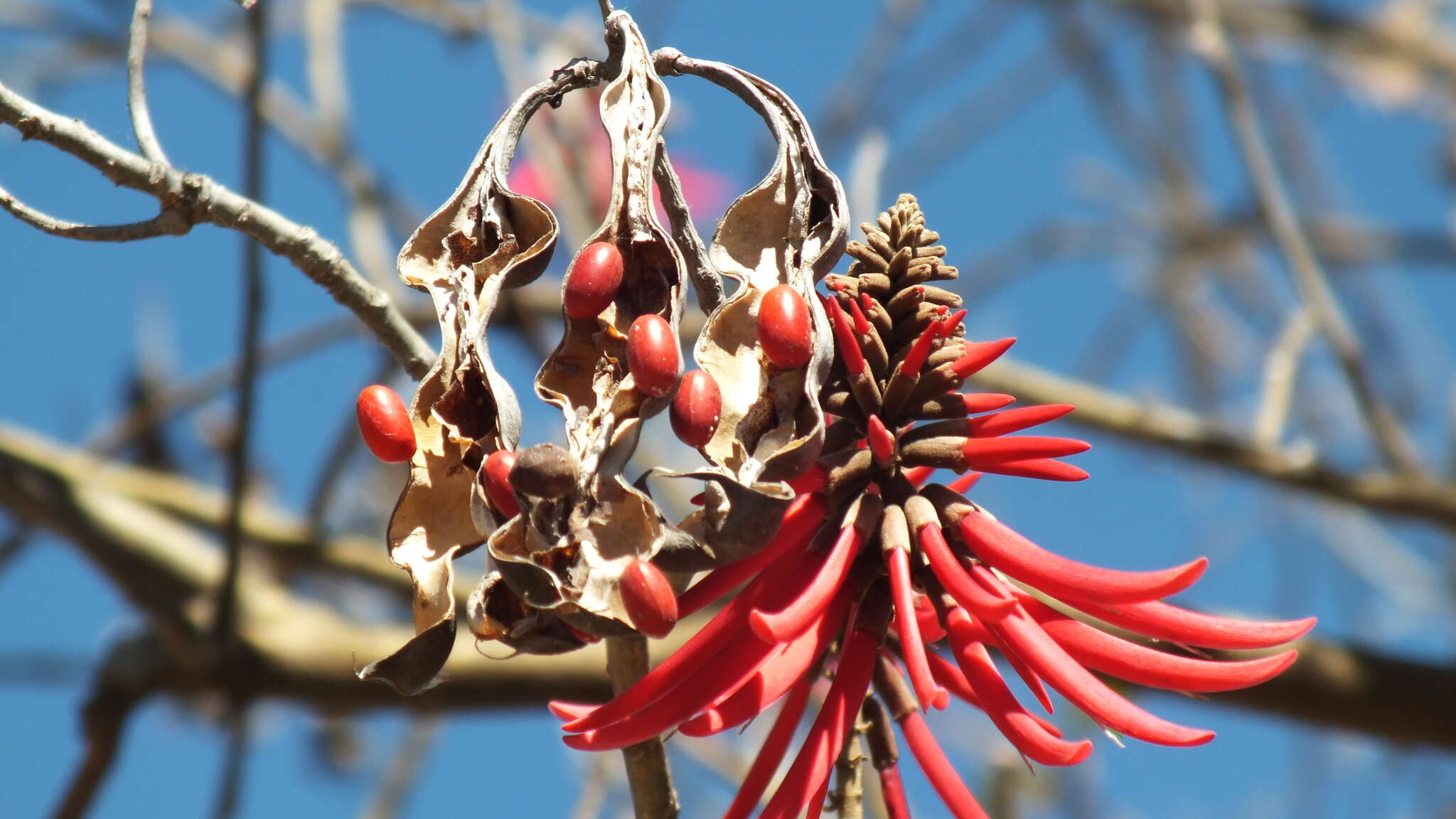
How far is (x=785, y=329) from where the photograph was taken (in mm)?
709

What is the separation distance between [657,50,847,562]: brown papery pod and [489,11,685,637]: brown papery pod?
3 cm

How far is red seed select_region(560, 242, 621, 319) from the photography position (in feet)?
2.38

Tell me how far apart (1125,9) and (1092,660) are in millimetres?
3278

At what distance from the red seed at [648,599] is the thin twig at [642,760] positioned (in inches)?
4.7

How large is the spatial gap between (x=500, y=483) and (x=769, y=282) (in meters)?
0.20

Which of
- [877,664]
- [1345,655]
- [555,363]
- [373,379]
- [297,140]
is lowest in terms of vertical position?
[877,664]

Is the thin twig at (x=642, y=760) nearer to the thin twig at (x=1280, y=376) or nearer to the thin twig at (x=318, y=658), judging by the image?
the thin twig at (x=318, y=658)

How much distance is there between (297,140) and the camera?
8.93 ft

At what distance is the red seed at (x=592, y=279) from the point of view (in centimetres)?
73

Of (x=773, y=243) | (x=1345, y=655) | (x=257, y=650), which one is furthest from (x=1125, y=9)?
(x=773, y=243)

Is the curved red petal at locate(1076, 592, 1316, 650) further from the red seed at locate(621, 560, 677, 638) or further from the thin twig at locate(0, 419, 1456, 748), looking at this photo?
the thin twig at locate(0, 419, 1456, 748)

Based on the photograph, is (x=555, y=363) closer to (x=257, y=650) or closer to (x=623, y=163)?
(x=623, y=163)

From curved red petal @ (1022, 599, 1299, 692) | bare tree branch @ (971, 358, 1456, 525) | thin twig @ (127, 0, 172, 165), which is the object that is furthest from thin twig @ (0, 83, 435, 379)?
bare tree branch @ (971, 358, 1456, 525)

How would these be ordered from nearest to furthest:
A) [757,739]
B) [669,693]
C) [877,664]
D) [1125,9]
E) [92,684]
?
[669,693] < [877,664] < [92,684] < [757,739] < [1125,9]
